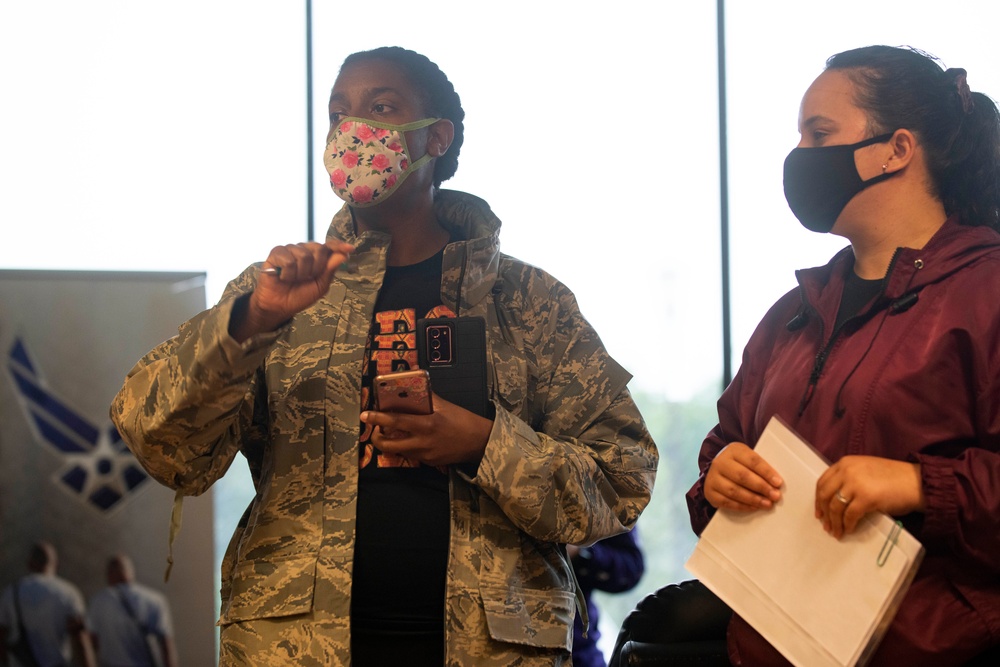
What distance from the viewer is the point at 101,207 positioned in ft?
12.3

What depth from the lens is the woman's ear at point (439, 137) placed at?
74.9 inches

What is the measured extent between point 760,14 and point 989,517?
10.3 ft

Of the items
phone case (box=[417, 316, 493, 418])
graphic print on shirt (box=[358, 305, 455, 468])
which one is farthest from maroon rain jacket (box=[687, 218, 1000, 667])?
graphic print on shirt (box=[358, 305, 455, 468])

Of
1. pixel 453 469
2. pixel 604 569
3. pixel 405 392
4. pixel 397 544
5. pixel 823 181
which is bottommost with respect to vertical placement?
pixel 604 569

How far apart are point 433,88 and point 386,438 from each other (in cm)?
78

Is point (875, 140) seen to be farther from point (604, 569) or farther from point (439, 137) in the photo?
point (604, 569)

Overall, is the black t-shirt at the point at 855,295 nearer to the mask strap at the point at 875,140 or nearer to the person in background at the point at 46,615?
the mask strap at the point at 875,140

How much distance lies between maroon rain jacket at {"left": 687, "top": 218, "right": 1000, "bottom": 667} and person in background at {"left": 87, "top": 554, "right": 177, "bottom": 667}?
217cm

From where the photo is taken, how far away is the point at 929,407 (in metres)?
1.34

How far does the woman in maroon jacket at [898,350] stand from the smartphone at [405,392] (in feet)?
1.49

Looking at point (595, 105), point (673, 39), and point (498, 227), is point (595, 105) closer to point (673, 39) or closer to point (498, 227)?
point (673, 39)

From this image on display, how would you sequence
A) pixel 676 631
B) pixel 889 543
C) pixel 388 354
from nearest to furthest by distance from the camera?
pixel 889 543 → pixel 388 354 → pixel 676 631

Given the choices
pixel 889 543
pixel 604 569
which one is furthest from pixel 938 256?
pixel 604 569

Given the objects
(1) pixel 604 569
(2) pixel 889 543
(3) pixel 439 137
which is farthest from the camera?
(1) pixel 604 569
